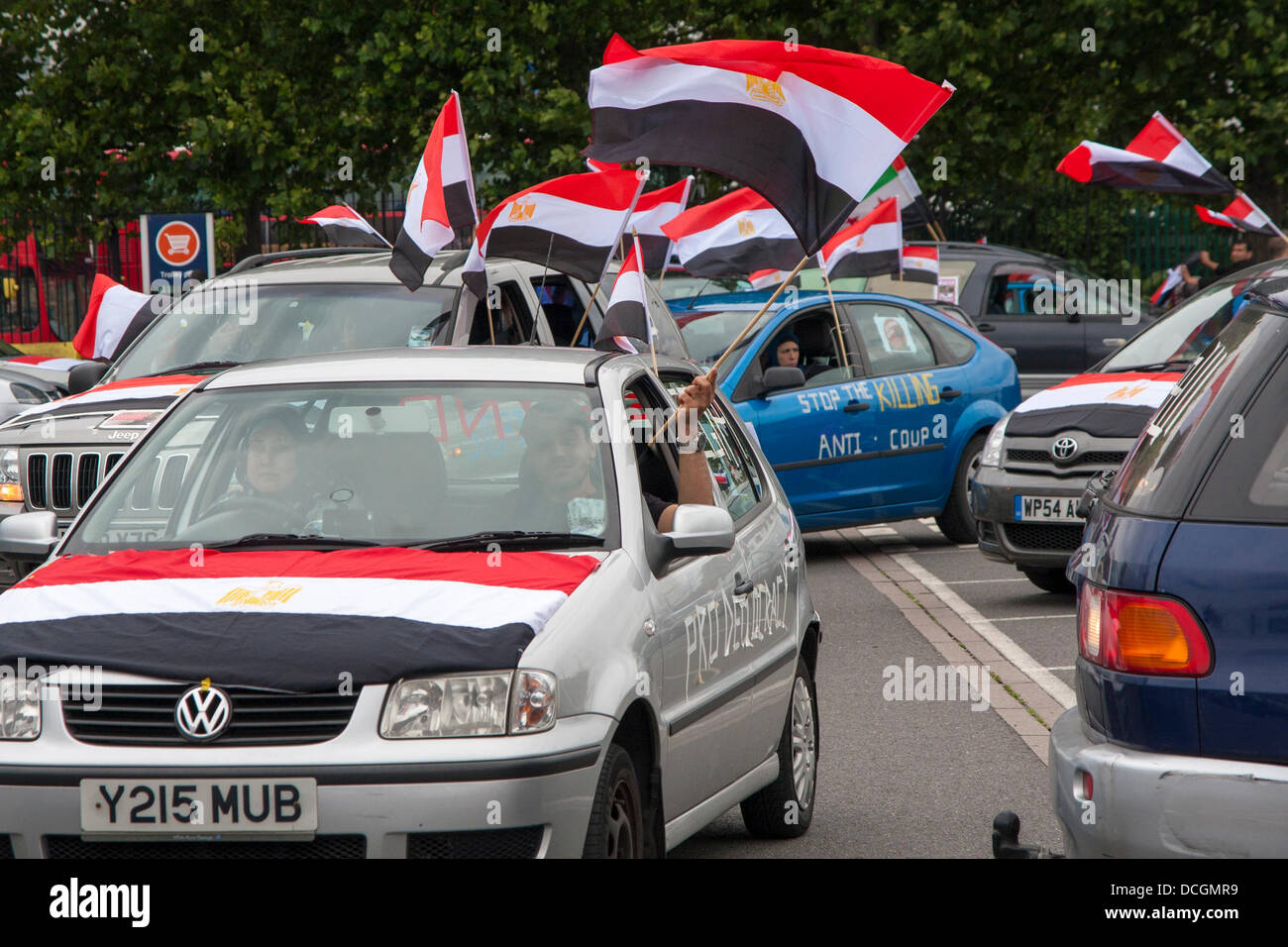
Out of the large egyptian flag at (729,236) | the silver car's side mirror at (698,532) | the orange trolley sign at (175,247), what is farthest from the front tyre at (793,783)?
the orange trolley sign at (175,247)

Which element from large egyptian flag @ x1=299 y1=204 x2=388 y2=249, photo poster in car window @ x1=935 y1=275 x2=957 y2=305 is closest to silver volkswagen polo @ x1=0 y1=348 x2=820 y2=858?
large egyptian flag @ x1=299 y1=204 x2=388 y2=249

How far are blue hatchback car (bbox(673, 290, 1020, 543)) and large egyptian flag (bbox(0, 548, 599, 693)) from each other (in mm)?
7240

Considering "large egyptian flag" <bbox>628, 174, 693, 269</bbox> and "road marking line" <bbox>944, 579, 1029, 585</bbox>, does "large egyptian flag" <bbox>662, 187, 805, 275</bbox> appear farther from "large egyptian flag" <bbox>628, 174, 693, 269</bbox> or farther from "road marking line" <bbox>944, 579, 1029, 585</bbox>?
"road marking line" <bbox>944, 579, 1029, 585</bbox>

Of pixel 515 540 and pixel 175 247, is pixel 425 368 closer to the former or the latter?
pixel 515 540

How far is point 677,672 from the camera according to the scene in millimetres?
4855

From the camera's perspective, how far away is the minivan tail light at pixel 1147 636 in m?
3.67

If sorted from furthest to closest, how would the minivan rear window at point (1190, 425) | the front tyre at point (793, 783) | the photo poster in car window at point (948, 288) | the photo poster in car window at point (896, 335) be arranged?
the photo poster in car window at point (948, 288) < the photo poster in car window at point (896, 335) < the front tyre at point (793, 783) < the minivan rear window at point (1190, 425)

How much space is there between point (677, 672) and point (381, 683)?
→ 1000 millimetres

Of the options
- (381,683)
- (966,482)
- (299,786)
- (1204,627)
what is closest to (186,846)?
(299,786)

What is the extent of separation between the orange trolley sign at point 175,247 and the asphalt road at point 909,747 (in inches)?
316

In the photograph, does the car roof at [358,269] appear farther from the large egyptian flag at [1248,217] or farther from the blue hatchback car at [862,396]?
the large egyptian flag at [1248,217]

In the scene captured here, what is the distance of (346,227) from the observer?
13469 mm

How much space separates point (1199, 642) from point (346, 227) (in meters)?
10.6

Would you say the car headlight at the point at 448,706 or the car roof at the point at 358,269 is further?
the car roof at the point at 358,269
